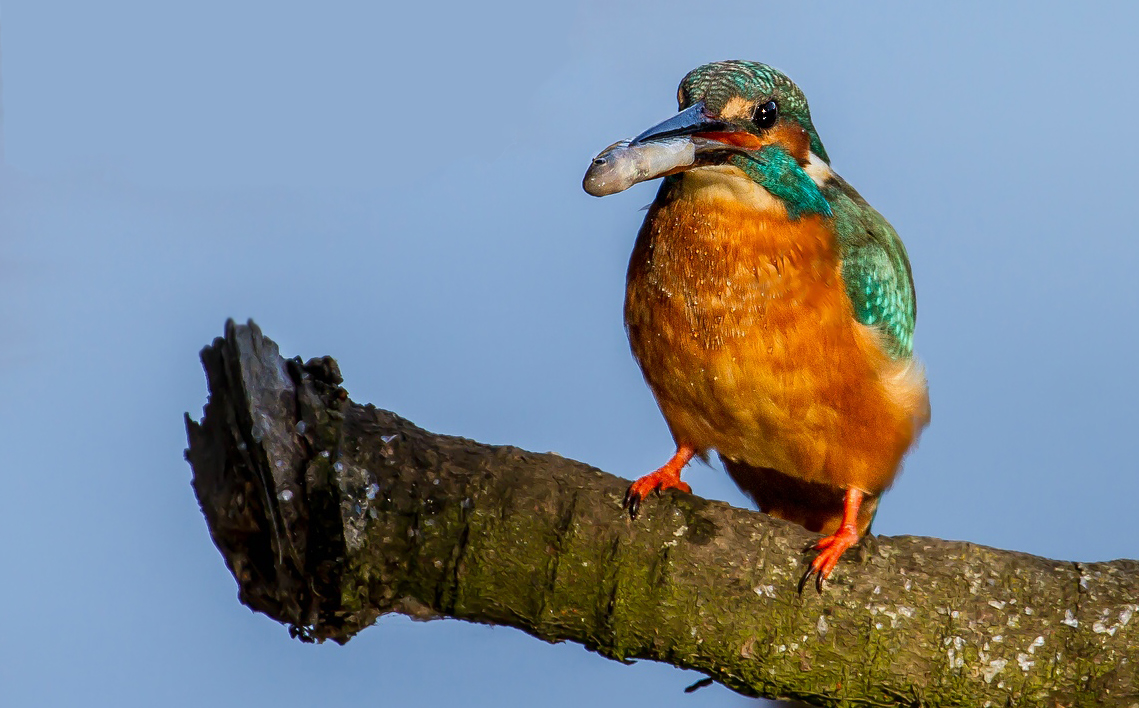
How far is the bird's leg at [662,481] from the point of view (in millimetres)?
2158

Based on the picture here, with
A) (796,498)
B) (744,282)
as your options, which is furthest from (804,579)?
(796,498)

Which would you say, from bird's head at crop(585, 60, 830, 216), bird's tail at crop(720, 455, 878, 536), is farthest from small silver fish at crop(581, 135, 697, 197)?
bird's tail at crop(720, 455, 878, 536)

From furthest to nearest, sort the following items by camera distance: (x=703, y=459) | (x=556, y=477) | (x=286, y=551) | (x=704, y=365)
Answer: (x=703, y=459) < (x=704, y=365) < (x=556, y=477) < (x=286, y=551)

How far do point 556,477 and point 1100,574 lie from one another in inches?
40.3

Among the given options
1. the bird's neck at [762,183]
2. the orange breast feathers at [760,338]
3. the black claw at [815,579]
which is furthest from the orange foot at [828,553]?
the bird's neck at [762,183]

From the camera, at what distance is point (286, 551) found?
203 centimetres

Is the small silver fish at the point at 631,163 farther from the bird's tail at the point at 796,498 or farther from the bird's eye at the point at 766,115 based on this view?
the bird's tail at the point at 796,498

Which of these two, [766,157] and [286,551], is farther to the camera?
[766,157]

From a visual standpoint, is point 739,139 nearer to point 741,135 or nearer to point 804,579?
point 741,135

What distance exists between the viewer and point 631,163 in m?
1.93

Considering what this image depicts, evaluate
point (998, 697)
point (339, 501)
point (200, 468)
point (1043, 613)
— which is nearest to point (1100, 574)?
point (1043, 613)

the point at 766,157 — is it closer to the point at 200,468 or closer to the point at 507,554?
the point at 507,554

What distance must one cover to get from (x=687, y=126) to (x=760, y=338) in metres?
0.46

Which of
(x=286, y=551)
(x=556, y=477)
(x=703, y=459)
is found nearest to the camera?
(x=286, y=551)
